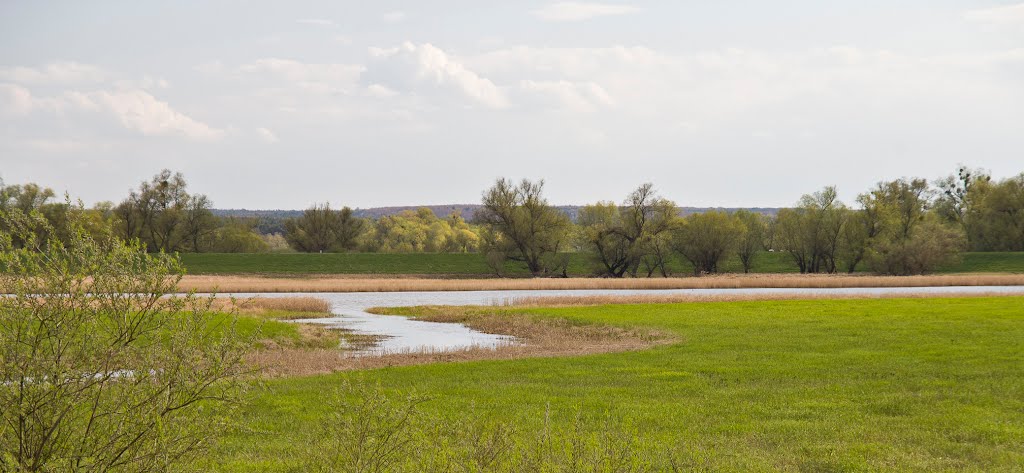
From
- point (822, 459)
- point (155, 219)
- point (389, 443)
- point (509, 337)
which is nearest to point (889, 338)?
point (509, 337)

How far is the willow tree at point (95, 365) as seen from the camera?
6414mm

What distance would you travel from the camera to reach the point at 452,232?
136 meters

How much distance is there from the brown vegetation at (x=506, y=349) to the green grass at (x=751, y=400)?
1882 mm

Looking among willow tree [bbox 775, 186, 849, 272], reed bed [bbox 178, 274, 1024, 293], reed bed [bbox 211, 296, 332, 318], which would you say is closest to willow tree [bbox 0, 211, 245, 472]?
reed bed [bbox 211, 296, 332, 318]

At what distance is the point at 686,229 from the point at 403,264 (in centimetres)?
3279

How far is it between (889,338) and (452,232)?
362 ft

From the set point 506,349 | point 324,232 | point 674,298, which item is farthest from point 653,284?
point 324,232

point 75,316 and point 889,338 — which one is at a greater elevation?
point 75,316

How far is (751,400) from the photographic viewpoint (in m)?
17.7

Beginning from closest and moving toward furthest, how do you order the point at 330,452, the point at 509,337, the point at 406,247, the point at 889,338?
1. the point at 330,452
2. the point at 889,338
3. the point at 509,337
4. the point at 406,247

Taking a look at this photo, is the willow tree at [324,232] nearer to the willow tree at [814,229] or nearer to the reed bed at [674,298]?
the willow tree at [814,229]

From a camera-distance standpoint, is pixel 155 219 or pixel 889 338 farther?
pixel 155 219

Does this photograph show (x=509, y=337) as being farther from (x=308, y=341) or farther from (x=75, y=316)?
(x=75, y=316)

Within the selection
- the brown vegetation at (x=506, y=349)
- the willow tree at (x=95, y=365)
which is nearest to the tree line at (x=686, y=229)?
the brown vegetation at (x=506, y=349)
